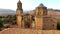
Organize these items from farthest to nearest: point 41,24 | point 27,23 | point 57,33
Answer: point 27,23
point 41,24
point 57,33

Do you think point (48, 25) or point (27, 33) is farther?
point (48, 25)

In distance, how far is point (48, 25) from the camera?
11.3m

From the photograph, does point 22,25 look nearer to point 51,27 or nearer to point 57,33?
point 51,27

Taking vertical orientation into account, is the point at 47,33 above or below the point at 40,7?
below

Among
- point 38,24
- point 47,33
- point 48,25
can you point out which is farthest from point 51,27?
point 47,33

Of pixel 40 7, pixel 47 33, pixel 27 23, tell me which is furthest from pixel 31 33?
pixel 27 23

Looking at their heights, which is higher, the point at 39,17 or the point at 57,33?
the point at 39,17

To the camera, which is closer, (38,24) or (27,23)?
(38,24)

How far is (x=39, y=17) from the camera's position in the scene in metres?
11.2

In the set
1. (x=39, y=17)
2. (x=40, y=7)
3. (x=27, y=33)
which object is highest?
(x=40, y=7)

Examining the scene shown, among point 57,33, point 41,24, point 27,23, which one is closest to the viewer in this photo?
point 57,33

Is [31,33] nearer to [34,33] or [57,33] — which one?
[34,33]

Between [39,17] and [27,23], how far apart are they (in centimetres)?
426

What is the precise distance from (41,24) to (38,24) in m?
0.45
